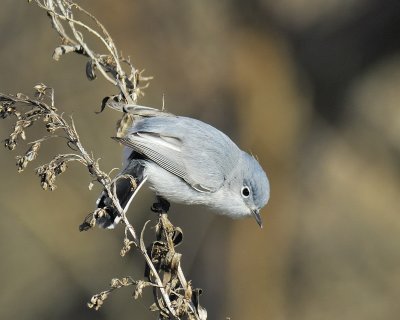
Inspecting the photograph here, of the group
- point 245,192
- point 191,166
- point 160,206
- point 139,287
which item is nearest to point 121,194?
point 160,206

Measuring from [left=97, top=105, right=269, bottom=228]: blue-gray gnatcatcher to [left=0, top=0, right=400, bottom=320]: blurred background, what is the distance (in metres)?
2.45

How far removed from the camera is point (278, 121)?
6.02 metres

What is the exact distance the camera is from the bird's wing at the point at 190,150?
3.08m

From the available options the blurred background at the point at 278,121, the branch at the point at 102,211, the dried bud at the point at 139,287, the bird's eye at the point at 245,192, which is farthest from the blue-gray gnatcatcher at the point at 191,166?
the blurred background at the point at 278,121

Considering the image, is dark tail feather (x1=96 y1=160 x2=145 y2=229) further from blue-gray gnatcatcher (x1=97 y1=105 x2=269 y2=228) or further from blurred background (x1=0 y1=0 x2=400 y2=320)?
blurred background (x1=0 y1=0 x2=400 y2=320)

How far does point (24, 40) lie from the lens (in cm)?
639

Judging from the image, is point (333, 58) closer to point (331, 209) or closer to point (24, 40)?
point (331, 209)

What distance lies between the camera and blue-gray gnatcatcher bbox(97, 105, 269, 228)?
3090 millimetres

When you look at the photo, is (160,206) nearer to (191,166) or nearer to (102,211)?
(191,166)

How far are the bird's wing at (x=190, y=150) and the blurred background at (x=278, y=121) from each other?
8.19ft

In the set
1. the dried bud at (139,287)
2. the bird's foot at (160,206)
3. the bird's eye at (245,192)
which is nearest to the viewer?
the dried bud at (139,287)

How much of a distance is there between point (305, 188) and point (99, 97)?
190 cm

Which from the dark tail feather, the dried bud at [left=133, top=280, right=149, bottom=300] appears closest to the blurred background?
the dark tail feather

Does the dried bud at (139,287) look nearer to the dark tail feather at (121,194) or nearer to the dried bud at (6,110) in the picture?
the dark tail feather at (121,194)
